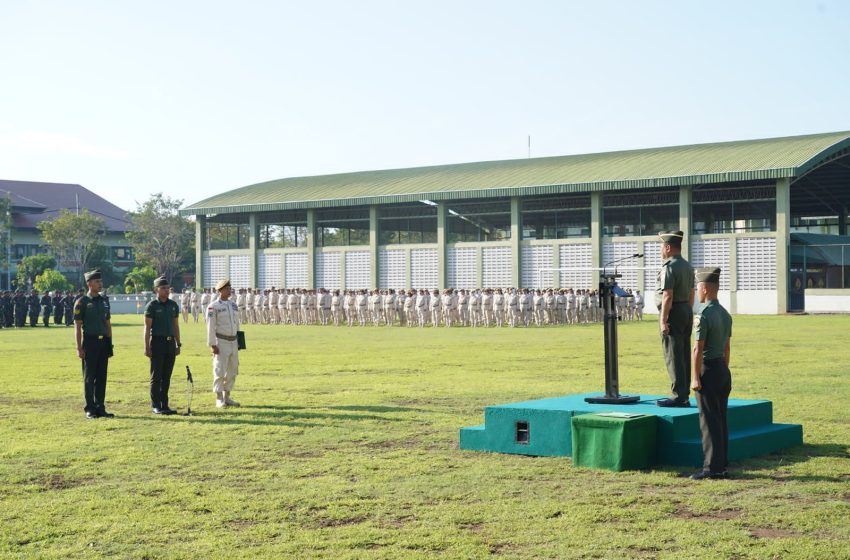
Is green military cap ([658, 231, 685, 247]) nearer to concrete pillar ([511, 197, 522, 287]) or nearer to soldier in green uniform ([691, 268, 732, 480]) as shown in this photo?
soldier in green uniform ([691, 268, 732, 480])

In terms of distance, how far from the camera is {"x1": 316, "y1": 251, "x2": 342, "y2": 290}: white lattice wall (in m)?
57.0

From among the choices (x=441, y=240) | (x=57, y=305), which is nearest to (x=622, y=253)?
(x=441, y=240)

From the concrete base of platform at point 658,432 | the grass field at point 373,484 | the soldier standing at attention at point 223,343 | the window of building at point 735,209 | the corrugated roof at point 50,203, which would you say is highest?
the corrugated roof at point 50,203

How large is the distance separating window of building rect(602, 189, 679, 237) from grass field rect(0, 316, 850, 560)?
32065mm

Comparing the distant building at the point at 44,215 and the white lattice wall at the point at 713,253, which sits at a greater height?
the distant building at the point at 44,215

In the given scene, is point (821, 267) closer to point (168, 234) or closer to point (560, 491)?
point (560, 491)

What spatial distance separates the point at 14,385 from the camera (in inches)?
676

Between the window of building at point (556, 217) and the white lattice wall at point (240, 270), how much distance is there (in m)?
16.8

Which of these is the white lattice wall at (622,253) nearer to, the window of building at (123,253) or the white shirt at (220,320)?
the white shirt at (220,320)

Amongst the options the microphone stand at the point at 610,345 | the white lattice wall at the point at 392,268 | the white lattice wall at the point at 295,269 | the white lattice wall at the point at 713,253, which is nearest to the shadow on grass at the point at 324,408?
the microphone stand at the point at 610,345

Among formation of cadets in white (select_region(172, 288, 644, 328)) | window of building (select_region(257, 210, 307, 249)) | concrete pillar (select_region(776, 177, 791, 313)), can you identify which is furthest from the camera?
window of building (select_region(257, 210, 307, 249))

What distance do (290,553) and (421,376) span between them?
11239 mm

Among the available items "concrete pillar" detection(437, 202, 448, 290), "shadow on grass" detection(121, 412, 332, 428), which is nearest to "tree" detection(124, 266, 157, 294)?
"concrete pillar" detection(437, 202, 448, 290)

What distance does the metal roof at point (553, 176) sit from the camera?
4491cm
